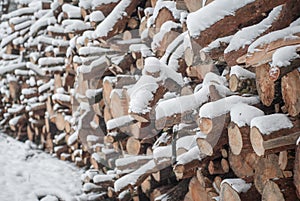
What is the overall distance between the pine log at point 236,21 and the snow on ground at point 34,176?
6.98 feet

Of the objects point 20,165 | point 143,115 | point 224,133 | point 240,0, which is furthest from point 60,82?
point 240,0

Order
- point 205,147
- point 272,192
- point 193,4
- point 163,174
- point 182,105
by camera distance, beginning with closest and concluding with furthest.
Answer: point 272,192 < point 205,147 < point 182,105 < point 193,4 < point 163,174

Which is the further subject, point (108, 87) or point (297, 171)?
point (108, 87)

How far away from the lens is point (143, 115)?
2115 mm

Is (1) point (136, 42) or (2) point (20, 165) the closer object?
(1) point (136, 42)

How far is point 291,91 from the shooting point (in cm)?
158

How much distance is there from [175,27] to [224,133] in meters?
0.70

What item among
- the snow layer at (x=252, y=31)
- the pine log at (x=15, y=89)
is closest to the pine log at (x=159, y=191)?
the snow layer at (x=252, y=31)

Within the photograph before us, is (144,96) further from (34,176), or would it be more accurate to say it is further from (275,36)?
(34,176)

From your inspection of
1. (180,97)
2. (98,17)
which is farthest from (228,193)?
(98,17)

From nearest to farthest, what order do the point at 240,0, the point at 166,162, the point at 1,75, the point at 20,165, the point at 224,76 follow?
1. the point at 240,0
2. the point at 224,76
3. the point at 166,162
4. the point at 20,165
5. the point at 1,75

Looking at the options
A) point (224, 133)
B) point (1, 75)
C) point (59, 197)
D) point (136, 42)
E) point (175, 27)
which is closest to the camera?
point (224, 133)

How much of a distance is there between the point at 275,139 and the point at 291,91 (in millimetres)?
173

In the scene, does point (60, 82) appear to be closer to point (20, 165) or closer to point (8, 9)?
point (20, 165)
